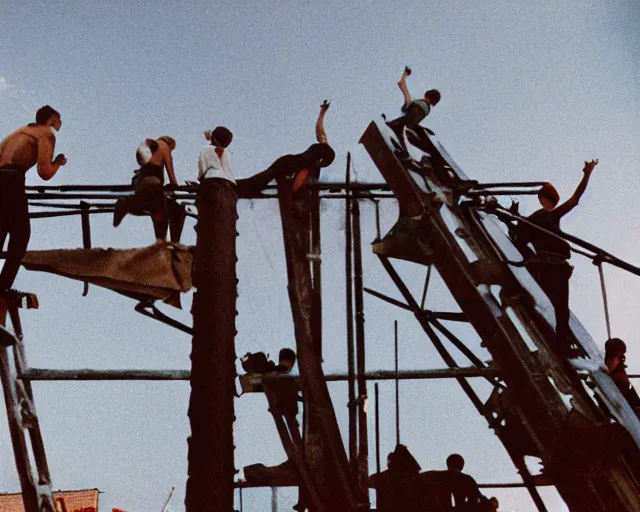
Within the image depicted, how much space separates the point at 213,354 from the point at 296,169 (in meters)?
2.13

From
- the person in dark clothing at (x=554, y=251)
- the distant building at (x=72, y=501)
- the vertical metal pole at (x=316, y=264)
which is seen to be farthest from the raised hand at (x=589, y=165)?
the distant building at (x=72, y=501)

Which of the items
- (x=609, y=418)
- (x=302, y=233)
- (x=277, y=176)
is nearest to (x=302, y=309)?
(x=302, y=233)

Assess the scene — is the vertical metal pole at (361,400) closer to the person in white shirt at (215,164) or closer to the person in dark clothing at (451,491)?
the person in white shirt at (215,164)

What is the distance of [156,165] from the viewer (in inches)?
294

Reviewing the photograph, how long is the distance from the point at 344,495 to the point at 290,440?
97cm

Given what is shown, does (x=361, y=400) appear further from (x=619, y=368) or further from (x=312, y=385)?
(x=619, y=368)

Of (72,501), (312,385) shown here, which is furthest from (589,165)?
(72,501)

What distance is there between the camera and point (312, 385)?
6258mm

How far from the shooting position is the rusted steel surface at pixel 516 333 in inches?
235

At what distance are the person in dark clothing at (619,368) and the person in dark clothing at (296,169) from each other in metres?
3.24

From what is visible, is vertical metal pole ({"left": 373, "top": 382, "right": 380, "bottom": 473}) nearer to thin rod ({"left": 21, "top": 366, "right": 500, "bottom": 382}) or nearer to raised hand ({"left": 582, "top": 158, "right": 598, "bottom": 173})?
thin rod ({"left": 21, "top": 366, "right": 500, "bottom": 382})

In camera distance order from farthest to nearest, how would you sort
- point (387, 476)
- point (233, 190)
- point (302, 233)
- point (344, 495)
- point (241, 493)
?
point (241, 493)
point (387, 476)
point (302, 233)
point (233, 190)
point (344, 495)

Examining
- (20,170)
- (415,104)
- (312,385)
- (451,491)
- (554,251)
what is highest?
(415,104)

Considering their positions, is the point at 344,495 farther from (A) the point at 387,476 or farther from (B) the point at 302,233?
(B) the point at 302,233
